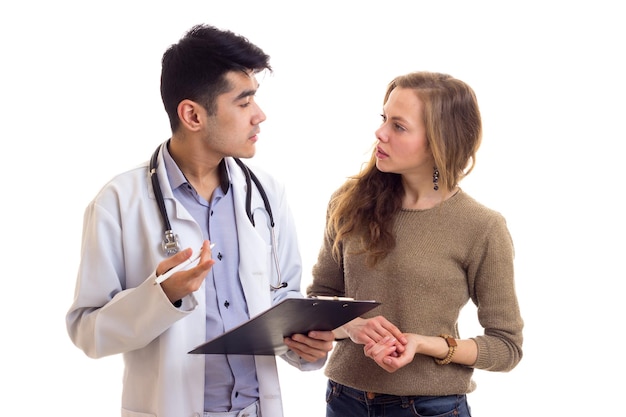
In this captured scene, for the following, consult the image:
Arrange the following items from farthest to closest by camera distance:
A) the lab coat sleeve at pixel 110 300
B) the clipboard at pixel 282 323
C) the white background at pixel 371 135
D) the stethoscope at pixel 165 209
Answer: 1. the white background at pixel 371 135
2. the stethoscope at pixel 165 209
3. the lab coat sleeve at pixel 110 300
4. the clipboard at pixel 282 323

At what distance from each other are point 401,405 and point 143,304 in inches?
28.6

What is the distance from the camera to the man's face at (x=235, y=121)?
208 cm

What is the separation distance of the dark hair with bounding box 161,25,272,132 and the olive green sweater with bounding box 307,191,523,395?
609 millimetres

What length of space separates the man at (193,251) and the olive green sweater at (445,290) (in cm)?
21

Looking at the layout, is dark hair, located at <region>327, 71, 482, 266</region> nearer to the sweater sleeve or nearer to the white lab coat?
the sweater sleeve

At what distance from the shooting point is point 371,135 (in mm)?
3525

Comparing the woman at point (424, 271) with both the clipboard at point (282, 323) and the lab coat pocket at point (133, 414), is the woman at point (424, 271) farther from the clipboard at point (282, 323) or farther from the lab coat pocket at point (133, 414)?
the lab coat pocket at point (133, 414)

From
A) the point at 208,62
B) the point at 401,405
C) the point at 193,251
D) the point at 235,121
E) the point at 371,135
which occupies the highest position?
the point at 371,135

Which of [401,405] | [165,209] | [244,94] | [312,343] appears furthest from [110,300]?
[401,405]

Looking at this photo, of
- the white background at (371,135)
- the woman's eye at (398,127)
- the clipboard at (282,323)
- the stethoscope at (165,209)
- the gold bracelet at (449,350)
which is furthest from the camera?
the white background at (371,135)

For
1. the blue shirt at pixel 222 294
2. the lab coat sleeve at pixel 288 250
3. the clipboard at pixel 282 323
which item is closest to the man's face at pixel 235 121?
the blue shirt at pixel 222 294

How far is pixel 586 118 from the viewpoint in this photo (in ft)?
11.3

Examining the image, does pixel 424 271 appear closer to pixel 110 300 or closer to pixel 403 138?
pixel 403 138

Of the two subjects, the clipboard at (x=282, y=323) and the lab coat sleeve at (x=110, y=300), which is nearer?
the clipboard at (x=282, y=323)
